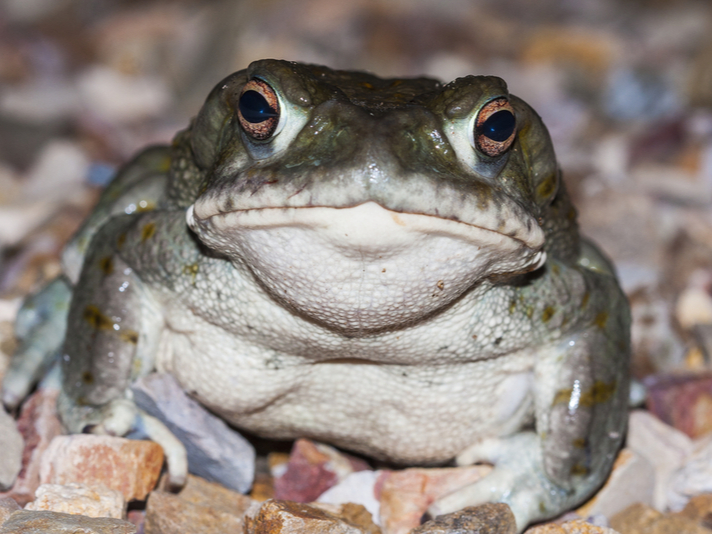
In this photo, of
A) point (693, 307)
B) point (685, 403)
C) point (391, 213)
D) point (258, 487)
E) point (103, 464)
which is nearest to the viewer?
point (391, 213)

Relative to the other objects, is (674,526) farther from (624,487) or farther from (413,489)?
(413,489)

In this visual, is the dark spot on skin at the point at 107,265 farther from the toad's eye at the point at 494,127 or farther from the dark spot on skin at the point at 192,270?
the toad's eye at the point at 494,127

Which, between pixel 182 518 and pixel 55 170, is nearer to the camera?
pixel 182 518

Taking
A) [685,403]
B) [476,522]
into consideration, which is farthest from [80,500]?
[685,403]

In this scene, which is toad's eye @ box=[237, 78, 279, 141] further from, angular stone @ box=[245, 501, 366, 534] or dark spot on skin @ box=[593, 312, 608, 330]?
dark spot on skin @ box=[593, 312, 608, 330]

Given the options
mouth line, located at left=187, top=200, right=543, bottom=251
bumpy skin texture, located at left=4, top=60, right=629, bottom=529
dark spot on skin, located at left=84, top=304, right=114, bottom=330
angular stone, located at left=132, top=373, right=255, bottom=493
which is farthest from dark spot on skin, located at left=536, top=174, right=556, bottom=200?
dark spot on skin, located at left=84, top=304, right=114, bottom=330

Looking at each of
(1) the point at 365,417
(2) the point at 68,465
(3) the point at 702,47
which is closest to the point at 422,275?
(1) the point at 365,417
